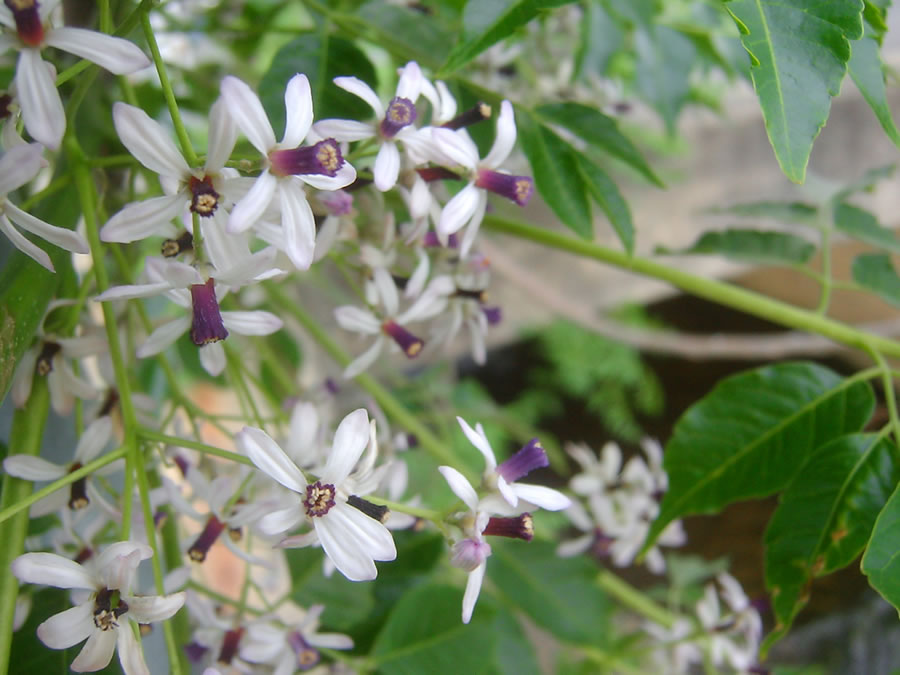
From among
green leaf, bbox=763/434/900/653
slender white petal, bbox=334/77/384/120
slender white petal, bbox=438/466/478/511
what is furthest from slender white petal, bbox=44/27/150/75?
green leaf, bbox=763/434/900/653

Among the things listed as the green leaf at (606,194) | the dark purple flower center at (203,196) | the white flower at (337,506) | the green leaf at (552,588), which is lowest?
the green leaf at (552,588)

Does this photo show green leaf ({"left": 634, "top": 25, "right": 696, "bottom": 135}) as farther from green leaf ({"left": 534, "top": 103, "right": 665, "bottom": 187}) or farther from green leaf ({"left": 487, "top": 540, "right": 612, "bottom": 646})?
green leaf ({"left": 487, "top": 540, "right": 612, "bottom": 646})

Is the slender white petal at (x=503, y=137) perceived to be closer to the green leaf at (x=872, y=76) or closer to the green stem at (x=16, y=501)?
the green leaf at (x=872, y=76)

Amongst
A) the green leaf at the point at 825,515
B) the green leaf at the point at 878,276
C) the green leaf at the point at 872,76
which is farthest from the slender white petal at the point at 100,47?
the green leaf at the point at 878,276

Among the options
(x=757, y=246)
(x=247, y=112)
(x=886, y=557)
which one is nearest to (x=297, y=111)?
(x=247, y=112)

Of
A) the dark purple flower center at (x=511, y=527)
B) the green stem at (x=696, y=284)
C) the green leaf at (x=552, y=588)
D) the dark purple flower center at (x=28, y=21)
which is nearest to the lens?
the dark purple flower center at (x=28, y=21)

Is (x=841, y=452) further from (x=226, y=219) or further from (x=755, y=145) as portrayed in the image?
(x=755, y=145)
